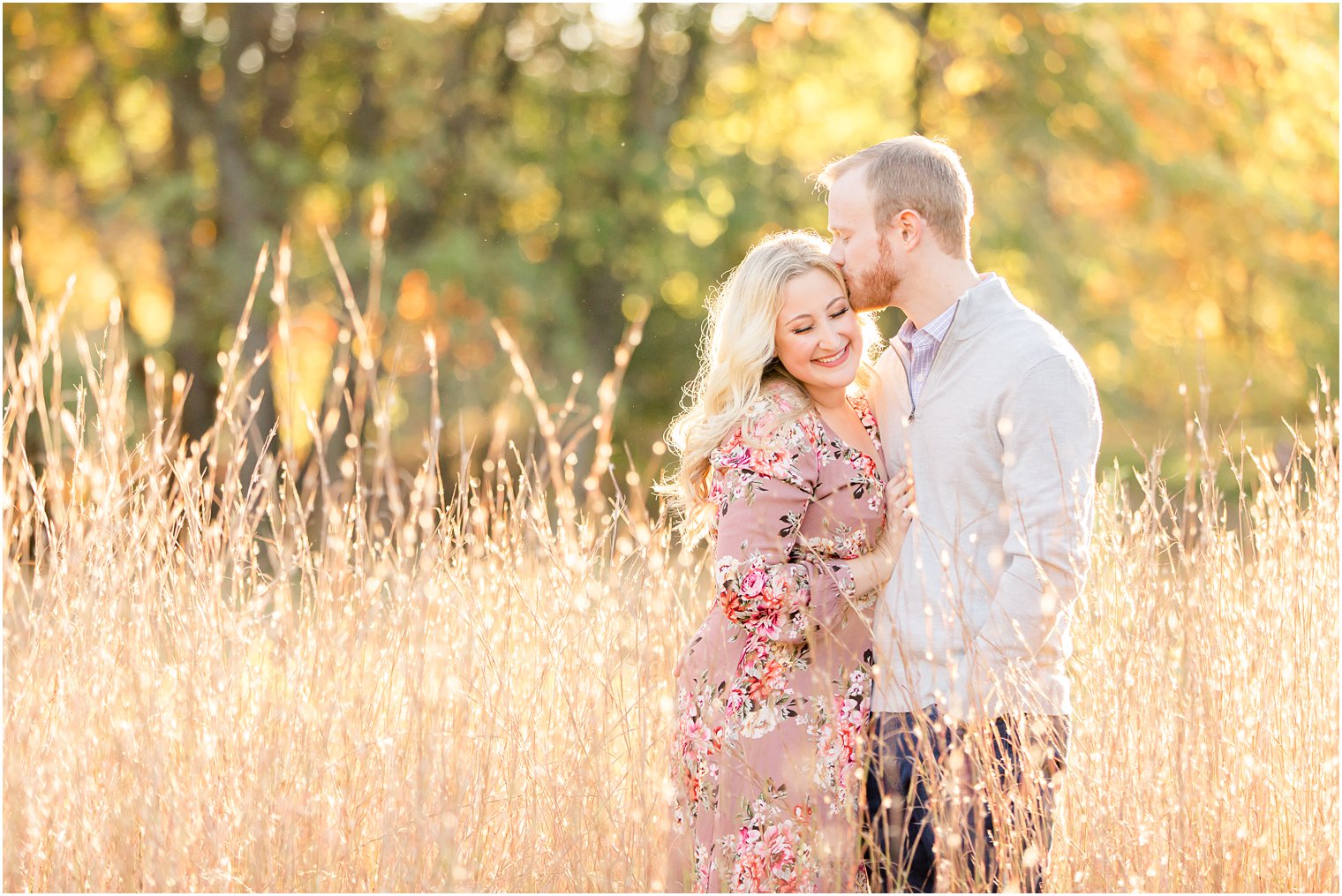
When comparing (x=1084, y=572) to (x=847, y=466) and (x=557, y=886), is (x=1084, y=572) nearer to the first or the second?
(x=847, y=466)

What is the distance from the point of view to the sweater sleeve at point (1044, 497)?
88.5 inches

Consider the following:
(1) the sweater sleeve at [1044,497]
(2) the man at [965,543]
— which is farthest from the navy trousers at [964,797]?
(1) the sweater sleeve at [1044,497]

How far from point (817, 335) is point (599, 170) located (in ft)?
30.0

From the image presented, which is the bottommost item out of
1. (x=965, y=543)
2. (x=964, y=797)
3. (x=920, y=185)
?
(x=964, y=797)

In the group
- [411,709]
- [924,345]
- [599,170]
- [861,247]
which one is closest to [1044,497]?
[924,345]

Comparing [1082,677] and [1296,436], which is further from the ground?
[1296,436]

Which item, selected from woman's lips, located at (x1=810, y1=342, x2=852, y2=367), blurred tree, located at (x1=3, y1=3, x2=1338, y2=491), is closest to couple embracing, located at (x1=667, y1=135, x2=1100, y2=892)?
woman's lips, located at (x1=810, y1=342, x2=852, y2=367)

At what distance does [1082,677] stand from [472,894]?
63.9 inches

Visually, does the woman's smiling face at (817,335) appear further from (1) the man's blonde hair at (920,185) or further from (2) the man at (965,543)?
(1) the man's blonde hair at (920,185)

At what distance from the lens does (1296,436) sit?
3.13 m

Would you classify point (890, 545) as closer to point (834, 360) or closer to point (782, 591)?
point (782, 591)

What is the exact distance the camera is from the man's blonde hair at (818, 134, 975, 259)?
254 cm

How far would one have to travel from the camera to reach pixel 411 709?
2.44 m

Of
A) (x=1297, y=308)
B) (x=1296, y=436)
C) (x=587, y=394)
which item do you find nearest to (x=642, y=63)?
(x=587, y=394)
